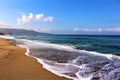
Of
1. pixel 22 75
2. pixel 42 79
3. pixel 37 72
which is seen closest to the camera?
pixel 42 79

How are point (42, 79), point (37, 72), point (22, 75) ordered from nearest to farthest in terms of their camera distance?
point (42, 79)
point (22, 75)
point (37, 72)

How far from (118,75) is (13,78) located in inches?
174

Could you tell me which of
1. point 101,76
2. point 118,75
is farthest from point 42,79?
point 118,75

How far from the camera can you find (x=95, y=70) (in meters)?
8.90

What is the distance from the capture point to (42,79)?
7.30 metres

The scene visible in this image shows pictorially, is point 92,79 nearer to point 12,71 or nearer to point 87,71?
point 87,71

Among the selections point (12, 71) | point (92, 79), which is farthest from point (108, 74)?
point (12, 71)

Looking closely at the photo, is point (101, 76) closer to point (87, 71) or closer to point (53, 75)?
point (87, 71)

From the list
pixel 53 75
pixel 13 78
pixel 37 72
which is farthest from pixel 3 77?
pixel 53 75

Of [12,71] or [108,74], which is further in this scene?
[12,71]

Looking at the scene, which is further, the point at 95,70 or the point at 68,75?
the point at 95,70

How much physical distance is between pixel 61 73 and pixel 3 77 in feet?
8.36

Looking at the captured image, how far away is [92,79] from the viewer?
739cm

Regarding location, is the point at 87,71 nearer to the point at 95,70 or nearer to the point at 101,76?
the point at 95,70
